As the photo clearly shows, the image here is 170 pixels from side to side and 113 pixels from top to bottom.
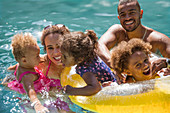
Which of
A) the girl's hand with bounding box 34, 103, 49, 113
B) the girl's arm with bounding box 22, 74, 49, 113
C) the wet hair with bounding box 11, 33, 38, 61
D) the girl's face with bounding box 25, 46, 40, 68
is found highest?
the wet hair with bounding box 11, 33, 38, 61

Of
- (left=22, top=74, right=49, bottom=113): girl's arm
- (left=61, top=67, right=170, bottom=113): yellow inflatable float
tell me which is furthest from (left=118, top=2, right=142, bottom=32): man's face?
(left=22, top=74, right=49, bottom=113): girl's arm

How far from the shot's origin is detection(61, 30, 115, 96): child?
9.47ft

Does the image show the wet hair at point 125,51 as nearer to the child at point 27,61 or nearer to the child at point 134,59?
the child at point 134,59

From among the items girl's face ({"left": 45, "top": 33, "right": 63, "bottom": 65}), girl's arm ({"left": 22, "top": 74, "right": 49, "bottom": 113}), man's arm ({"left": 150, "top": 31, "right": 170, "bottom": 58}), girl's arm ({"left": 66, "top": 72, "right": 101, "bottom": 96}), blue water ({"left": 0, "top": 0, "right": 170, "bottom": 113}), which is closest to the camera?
girl's arm ({"left": 66, "top": 72, "right": 101, "bottom": 96})

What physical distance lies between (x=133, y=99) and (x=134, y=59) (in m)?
0.47

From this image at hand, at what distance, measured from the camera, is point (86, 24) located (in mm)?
6621

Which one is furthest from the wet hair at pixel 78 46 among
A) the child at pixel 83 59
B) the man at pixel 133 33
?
the man at pixel 133 33

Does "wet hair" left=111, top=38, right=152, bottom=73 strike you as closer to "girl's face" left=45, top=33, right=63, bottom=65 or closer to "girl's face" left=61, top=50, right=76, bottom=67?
"girl's face" left=61, top=50, right=76, bottom=67

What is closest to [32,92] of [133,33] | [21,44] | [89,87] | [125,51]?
[21,44]

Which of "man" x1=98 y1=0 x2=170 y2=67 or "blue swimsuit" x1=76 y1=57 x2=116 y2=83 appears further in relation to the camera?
"man" x1=98 y1=0 x2=170 y2=67

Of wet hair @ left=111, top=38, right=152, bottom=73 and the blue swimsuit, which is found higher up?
wet hair @ left=111, top=38, right=152, bottom=73

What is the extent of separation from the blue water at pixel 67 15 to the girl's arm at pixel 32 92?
70.2 inches

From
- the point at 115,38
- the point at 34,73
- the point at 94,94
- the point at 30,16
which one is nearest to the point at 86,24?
the point at 30,16

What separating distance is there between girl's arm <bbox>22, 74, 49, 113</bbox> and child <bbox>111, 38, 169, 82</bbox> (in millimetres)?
1022
